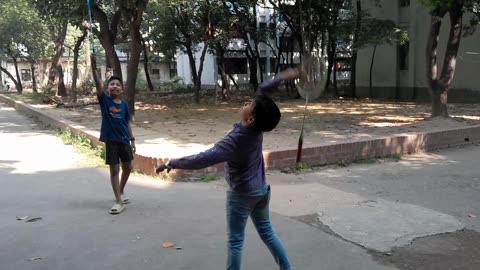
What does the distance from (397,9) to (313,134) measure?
1497 centimetres

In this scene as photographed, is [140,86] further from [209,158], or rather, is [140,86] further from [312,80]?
[209,158]

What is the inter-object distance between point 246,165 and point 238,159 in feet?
0.28

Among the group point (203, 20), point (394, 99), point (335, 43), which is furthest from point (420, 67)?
point (203, 20)

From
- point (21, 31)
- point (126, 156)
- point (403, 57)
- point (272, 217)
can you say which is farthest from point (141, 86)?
point (272, 217)

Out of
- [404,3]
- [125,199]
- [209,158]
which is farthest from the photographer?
[404,3]

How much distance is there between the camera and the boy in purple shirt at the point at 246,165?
3.31 metres

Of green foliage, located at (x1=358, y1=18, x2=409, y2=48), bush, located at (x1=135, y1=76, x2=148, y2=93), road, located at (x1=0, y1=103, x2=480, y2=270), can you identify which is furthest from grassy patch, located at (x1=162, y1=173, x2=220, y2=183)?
bush, located at (x1=135, y1=76, x2=148, y2=93)

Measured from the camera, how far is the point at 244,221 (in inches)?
139

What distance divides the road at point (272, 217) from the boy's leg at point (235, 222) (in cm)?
62

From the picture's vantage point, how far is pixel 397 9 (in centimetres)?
2373

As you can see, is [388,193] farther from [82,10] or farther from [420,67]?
[420,67]

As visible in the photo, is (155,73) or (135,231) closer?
(135,231)

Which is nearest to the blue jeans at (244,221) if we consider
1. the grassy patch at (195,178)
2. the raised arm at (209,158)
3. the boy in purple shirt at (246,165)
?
the boy in purple shirt at (246,165)

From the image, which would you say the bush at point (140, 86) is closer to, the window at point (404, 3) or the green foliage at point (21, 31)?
the green foliage at point (21, 31)
